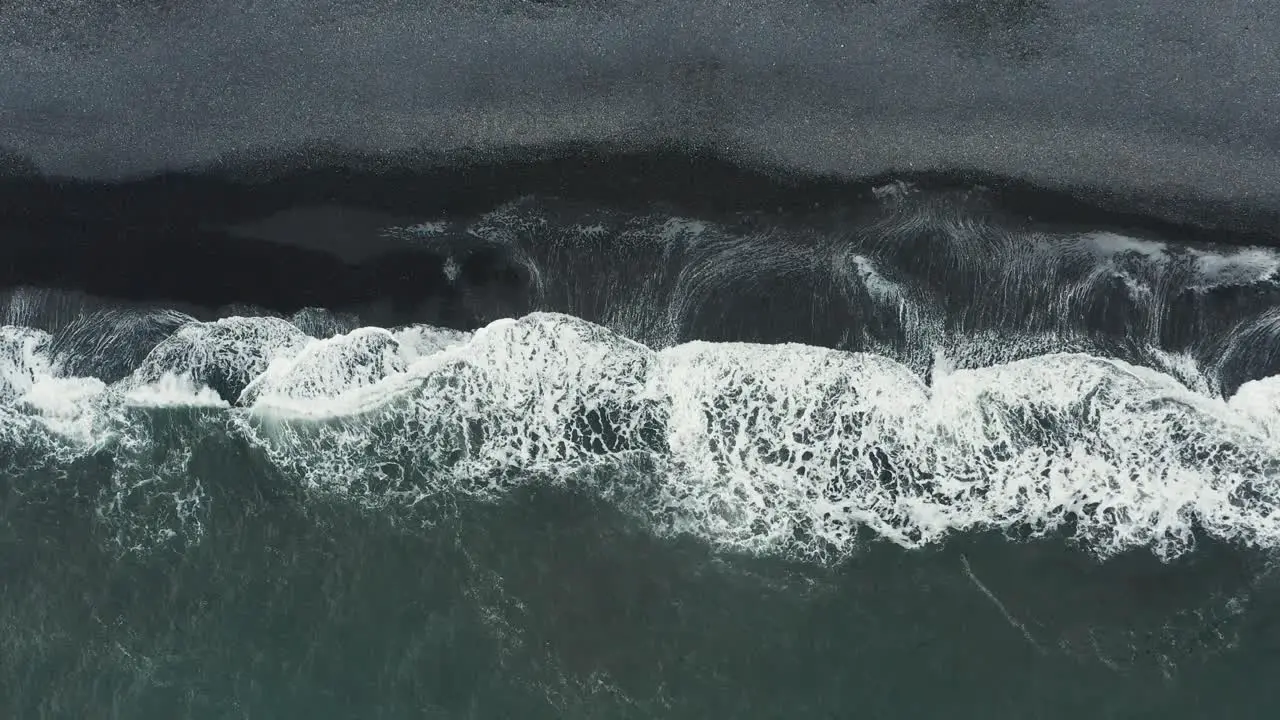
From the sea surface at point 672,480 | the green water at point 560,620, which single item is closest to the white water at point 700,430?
the sea surface at point 672,480

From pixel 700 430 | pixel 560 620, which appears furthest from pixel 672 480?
pixel 560 620

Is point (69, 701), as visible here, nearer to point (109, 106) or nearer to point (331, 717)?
point (331, 717)

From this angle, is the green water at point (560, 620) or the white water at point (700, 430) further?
the white water at point (700, 430)

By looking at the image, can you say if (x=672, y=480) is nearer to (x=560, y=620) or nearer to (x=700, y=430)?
(x=700, y=430)

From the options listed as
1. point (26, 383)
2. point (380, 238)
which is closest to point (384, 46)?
point (380, 238)

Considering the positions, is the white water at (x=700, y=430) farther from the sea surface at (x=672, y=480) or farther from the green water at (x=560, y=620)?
the green water at (x=560, y=620)
